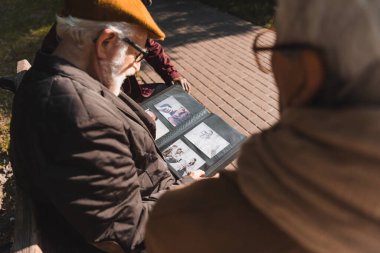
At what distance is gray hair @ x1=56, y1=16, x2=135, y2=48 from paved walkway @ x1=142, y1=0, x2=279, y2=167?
7.26ft

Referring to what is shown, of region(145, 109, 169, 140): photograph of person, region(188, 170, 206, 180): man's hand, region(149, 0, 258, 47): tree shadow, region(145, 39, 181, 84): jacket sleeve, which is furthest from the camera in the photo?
→ region(149, 0, 258, 47): tree shadow

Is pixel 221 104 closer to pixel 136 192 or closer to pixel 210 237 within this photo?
pixel 136 192

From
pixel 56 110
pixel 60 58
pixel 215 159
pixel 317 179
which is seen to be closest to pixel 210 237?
pixel 317 179

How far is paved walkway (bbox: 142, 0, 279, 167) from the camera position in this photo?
13.0ft

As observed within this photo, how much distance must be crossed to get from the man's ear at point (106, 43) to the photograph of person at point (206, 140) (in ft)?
2.53

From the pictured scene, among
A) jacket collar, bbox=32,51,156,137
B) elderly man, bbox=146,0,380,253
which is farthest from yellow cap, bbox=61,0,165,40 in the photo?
elderly man, bbox=146,0,380,253

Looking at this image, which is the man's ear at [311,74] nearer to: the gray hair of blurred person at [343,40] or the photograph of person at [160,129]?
the gray hair of blurred person at [343,40]

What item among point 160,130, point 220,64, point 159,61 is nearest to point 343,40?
point 160,130

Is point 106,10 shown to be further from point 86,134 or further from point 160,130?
point 160,130

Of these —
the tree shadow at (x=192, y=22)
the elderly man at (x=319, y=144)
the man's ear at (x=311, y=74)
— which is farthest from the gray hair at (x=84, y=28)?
the tree shadow at (x=192, y=22)

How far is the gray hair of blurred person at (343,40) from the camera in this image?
641 millimetres


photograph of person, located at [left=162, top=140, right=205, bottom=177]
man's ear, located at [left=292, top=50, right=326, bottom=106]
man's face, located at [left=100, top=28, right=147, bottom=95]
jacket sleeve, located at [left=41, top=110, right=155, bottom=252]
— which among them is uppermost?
man's ear, located at [left=292, top=50, right=326, bottom=106]

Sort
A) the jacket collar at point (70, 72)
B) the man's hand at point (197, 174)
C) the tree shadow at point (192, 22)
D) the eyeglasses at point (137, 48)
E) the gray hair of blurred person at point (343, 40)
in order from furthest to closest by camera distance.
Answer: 1. the tree shadow at point (192, 22)
2. the man's hand at point (197, 174)
3. the eyeglasses at point (137, 48)
4. the jacket collar at point (70, 72)
5. the gray hair of blurred person at point (343, 40)

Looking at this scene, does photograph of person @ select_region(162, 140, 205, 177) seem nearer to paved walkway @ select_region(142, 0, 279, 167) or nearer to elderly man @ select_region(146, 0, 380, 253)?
elderly man @ select_region(146, 0, 380, 253)
